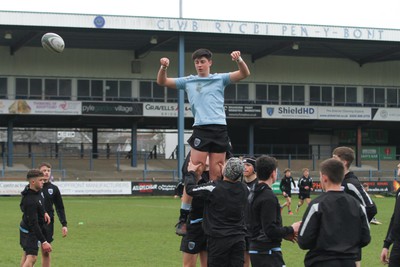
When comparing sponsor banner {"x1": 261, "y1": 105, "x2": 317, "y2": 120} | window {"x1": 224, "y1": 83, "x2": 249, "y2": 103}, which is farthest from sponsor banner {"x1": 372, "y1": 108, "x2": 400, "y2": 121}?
window {"x1": 224, "y1": 83, "x2": 249, "y2": 103}

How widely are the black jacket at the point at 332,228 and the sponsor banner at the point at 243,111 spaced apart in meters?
46.3

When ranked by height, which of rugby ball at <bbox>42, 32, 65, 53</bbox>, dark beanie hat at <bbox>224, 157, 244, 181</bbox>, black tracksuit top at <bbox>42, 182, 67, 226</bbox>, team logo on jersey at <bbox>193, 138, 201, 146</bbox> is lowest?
black tracksuit top at <bbox>42, 182, 67, 226</bbox>

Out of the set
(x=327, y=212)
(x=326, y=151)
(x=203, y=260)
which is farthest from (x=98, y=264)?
(x=326, y=151)

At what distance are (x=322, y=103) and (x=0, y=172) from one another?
25.6 m

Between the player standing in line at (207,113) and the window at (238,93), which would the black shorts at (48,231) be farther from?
the window at (238,93)

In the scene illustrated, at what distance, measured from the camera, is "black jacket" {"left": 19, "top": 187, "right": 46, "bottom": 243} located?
1027 cm

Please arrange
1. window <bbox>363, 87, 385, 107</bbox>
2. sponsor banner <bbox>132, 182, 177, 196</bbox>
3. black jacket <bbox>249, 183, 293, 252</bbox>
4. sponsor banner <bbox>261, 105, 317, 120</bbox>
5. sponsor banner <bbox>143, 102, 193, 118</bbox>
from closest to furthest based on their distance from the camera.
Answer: black jacket <bbox>249, 183, 293, 252</bbox>, sponsor banner <bbox>132, 182, 177, 196</bbox>, sponsor banner <bbox>143, 102, 193, 118</bbox>, sponsor banner <bbox>261, 105, 317, 120</bbox>, window <bbox>363, 87, 385, 107</bbox>

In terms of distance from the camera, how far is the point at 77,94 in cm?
5194

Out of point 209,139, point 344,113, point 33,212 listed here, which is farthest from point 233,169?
point 344,113

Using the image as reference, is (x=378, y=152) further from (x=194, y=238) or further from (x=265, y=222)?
(x=265, y=222)

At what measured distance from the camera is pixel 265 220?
7078 millimetres

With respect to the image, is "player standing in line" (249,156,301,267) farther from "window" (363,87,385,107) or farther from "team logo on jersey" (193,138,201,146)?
"window" (363,87,385,107)

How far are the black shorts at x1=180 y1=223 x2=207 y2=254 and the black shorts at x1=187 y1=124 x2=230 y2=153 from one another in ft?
2.95

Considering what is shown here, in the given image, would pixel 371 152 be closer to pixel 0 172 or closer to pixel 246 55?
pixel 246 55
